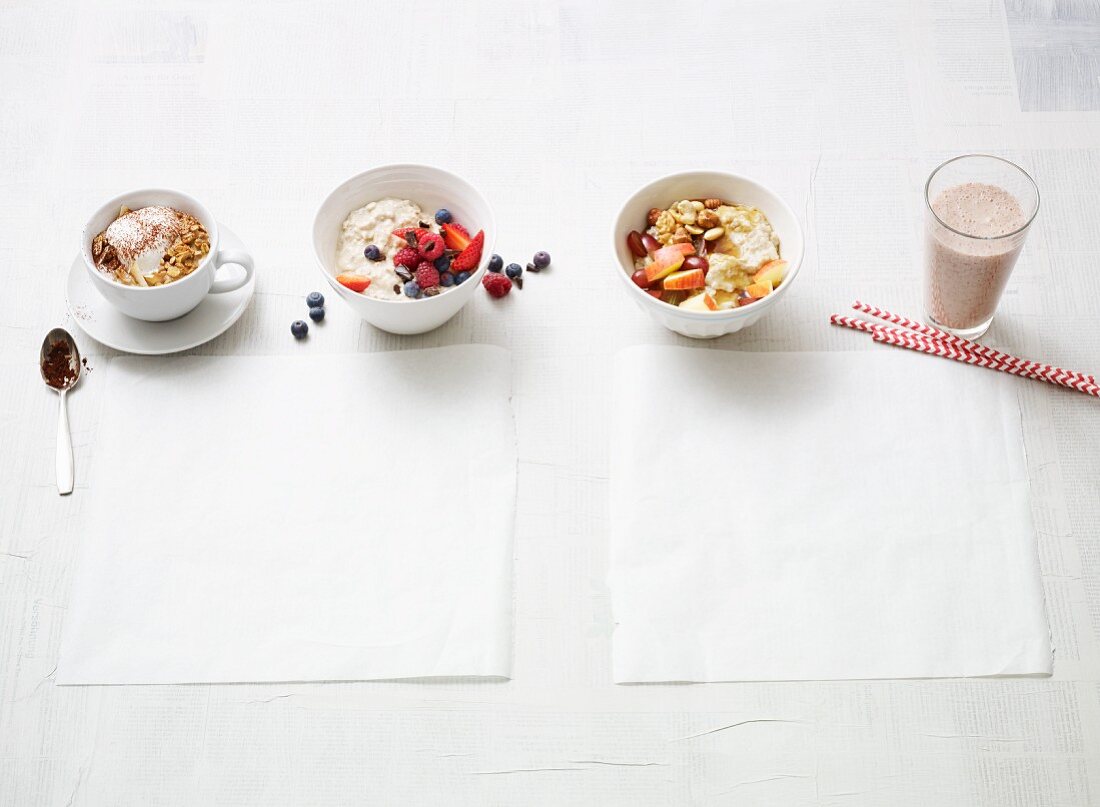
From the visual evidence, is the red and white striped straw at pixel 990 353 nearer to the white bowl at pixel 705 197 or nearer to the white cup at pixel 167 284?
the white bowl at pixel 705 197

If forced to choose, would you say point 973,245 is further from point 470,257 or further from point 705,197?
point 470,257

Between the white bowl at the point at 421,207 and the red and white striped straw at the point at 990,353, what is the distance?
0.50 meters

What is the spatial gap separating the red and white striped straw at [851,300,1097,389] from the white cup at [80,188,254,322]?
2.67ft

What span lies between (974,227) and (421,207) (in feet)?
2.24

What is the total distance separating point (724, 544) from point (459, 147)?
26.6 inches

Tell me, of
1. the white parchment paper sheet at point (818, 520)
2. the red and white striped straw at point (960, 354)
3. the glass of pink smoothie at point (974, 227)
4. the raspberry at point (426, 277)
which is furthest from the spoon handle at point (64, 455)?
the glass of pink smoothie at point (974, 227)

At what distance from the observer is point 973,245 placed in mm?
1134

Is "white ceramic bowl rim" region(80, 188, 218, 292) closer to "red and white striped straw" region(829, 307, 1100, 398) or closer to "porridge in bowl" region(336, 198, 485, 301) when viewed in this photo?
"porridge in bowl" region(336, 198, 485, 301)

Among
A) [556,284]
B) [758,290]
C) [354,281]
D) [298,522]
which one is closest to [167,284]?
[354,281]

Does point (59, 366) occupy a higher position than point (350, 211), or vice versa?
point (350, 211)

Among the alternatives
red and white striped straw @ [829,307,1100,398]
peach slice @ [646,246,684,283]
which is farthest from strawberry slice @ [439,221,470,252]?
red and white striped straw @ [829,307,1100,398]

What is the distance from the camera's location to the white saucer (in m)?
1.24

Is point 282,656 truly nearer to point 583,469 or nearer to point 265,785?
point 265,785

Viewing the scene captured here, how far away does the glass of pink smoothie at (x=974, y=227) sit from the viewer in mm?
1140
